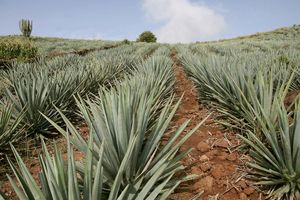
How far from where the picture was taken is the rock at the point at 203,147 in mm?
2968

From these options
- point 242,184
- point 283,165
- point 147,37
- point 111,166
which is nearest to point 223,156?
point 242,184

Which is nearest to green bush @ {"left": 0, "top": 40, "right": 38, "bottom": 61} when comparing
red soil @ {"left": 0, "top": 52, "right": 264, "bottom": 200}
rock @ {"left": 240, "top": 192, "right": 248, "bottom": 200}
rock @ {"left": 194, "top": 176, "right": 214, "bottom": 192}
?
red soil @ {"left": 0, "top": 52, "right": 264, "bottom": 200}

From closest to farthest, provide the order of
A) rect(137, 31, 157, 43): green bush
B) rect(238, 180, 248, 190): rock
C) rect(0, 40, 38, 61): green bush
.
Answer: rect(238, 180, 248, 190): rock
rect(0, 40, 38, 61): green bush
rect(137, 31, 157, 43): green bush

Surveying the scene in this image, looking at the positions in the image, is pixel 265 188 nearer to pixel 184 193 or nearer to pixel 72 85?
pixel 184 193

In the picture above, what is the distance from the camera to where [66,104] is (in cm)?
425

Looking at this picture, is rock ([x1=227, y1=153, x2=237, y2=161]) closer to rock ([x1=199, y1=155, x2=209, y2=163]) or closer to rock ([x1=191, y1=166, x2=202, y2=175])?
rock ([x1=199, y1=155, x2=209, y2=163])

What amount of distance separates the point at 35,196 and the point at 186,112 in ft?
10.4

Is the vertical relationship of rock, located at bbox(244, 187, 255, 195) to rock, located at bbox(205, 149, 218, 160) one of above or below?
below

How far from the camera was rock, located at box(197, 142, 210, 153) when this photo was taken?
2968 millimetres

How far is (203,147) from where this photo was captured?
300 centimetres

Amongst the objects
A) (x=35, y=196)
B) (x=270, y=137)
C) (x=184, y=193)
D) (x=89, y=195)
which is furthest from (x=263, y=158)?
(x=35, y=196)

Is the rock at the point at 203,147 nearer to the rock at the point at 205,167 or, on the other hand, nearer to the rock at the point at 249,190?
the rock at the point at 205,167

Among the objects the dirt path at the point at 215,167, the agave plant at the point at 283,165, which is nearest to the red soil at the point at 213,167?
the dirt path at the point at 215,167

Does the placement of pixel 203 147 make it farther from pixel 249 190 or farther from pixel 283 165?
pixel 283 165
